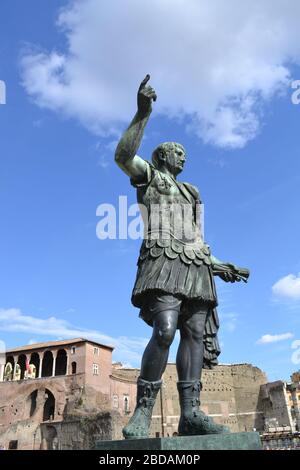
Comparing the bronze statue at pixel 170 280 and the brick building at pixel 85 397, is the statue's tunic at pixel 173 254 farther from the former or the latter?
the brick building at pixel 85 397

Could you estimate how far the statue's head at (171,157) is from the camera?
4.34 meters

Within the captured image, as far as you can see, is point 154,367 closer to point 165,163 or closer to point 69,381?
point 165,163

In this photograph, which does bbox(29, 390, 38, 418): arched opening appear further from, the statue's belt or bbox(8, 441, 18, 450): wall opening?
the statue's belt

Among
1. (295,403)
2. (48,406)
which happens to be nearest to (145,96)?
(48,406)

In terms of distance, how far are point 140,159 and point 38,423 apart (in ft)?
161

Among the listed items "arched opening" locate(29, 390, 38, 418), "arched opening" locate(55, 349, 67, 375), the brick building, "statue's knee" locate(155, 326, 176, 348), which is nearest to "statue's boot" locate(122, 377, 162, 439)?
"statue's knee" locate(155, 326, 176, 348)

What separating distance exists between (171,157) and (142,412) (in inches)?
94.3

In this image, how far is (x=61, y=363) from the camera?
55.1 metres

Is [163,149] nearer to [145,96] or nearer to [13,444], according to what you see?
[145,96]

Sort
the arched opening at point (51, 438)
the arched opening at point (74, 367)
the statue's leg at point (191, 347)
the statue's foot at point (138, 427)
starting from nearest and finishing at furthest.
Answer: the statue's foot at point (138, 427)
the statue's leg at point (191, 347)
the arched opening at point (51, 438)
the arched opening at point (74, 367)

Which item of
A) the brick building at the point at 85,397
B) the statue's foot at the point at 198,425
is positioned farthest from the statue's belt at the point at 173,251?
the brick building at the point at 85,397

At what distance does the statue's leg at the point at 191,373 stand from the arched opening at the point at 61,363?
52700 mm

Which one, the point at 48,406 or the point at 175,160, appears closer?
the point at 175,160

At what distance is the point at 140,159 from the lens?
3.96m
